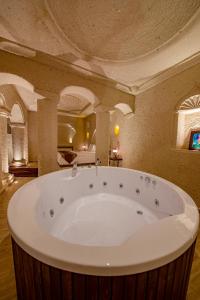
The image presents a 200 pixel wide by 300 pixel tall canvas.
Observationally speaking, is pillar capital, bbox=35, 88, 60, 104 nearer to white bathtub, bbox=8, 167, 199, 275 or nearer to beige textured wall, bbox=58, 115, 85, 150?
white bathtub, bbox=8, 167, 199, 275

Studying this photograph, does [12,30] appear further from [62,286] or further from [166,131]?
[166,131]

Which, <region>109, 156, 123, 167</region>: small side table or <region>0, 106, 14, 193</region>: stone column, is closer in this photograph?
<region>0, 106, 14, 193</region>: stone column

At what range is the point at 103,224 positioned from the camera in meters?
1.75

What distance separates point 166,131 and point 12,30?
10.1 feet

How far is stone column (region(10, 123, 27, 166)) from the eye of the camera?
5660 mm

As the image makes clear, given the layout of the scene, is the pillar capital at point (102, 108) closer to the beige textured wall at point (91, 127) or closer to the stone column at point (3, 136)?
the stone column at point (3, 136)

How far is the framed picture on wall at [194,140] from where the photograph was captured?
2359 millimetres

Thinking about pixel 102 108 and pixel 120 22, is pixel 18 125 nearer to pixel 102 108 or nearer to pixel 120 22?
pixel 102 108

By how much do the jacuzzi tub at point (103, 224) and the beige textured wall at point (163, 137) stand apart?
0.89m

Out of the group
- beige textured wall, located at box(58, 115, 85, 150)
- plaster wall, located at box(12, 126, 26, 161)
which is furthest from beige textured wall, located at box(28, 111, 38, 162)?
beige textured wall, located at box(58, 115, 85, 150)

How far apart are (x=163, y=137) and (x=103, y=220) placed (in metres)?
2.12

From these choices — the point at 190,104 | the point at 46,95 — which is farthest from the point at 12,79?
the point at 190,104

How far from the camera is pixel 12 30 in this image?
1771 mm

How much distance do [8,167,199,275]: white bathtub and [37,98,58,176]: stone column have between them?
0.59 metres
